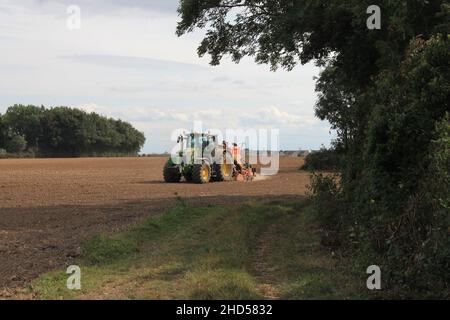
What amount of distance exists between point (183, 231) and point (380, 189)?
4958 millimetres

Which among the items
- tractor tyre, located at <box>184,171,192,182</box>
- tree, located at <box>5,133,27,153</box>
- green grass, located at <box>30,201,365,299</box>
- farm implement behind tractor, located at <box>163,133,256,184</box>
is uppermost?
tree, located at <box>5,133,27,153</box>

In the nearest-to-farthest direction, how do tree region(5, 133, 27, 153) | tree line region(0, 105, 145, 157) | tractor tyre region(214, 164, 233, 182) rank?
tractor tyre region(214, 164, 233, 182) → tree region(5, 133, 27, 153) → tree line region(0, 105, 145, 157)

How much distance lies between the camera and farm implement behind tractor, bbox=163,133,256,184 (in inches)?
1099

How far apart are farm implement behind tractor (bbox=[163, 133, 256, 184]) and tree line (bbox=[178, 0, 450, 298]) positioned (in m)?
12.1

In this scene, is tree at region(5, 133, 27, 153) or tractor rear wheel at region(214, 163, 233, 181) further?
tree at region(5, 133, 27, 153)

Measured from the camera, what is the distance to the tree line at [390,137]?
6.89 m

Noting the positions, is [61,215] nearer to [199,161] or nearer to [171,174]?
[199,161]

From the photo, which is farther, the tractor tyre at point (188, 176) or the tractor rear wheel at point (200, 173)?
the tractor tyre at point (188, 176)

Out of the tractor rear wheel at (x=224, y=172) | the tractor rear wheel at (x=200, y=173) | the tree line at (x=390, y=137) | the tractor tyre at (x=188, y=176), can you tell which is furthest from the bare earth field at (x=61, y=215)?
the tree line at (x=390, y=137)

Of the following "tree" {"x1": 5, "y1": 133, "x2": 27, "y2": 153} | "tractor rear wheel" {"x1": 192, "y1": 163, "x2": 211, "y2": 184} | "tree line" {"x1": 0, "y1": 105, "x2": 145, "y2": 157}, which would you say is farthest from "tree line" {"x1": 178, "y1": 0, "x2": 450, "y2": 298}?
"tree line" {"x1": 0, "y1": 105, "x2": 145, "y2": 157}

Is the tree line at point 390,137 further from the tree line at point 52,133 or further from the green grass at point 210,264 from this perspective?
the tree line at point 52,133

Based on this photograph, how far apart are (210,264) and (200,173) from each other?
1921 centimetres

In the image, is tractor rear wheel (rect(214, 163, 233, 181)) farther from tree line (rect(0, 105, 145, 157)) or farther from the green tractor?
tree line (rect(0, 105, 145, 157))
